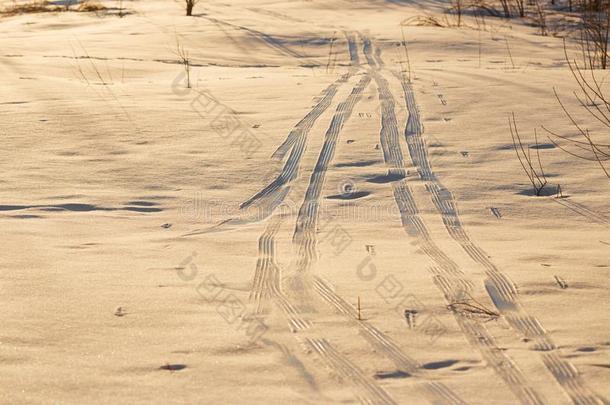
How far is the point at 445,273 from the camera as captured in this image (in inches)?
129

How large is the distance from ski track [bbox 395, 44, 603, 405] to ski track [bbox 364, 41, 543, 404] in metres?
0.10

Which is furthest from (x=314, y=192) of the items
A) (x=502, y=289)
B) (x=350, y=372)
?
(x=350, y=372)

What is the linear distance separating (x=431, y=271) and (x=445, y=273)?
6 cm

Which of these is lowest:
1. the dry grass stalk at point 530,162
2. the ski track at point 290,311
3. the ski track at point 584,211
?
the ski track at point 584,211

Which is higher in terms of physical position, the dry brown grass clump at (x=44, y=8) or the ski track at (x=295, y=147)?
the dry brown grass clump at (x=44, y=8)

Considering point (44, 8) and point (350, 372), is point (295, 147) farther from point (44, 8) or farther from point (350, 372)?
point (44, 8)

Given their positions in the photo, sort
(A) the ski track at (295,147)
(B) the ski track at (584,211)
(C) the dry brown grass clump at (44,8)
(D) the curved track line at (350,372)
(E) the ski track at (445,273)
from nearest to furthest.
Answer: (D) the curved track line at (350,372) → (E) the ski track at (445,273) → (B) the ski track at (584,211) → (A) the ski track at (295,147) → (C) the dry brown grass clump at (44,8)

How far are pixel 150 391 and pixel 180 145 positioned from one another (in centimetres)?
292

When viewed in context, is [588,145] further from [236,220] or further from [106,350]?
[106,350]

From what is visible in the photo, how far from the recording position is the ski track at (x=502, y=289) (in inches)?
94.0

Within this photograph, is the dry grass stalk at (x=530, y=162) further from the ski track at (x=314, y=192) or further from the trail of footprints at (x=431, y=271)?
the ski track at (x=314, y=192)

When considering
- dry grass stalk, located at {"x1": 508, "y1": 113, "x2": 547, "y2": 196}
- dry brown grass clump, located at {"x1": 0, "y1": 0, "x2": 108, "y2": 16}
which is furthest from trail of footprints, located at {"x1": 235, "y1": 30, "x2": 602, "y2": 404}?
dry brown grass clump, located at {"x1": 0, "y1": 0, "x2": 108, "y2": 16}

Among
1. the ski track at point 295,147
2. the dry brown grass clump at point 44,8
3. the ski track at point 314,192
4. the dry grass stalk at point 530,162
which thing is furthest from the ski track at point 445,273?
the dry brown grass clump at point 44,8

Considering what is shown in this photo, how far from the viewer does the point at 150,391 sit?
92.0 inches
